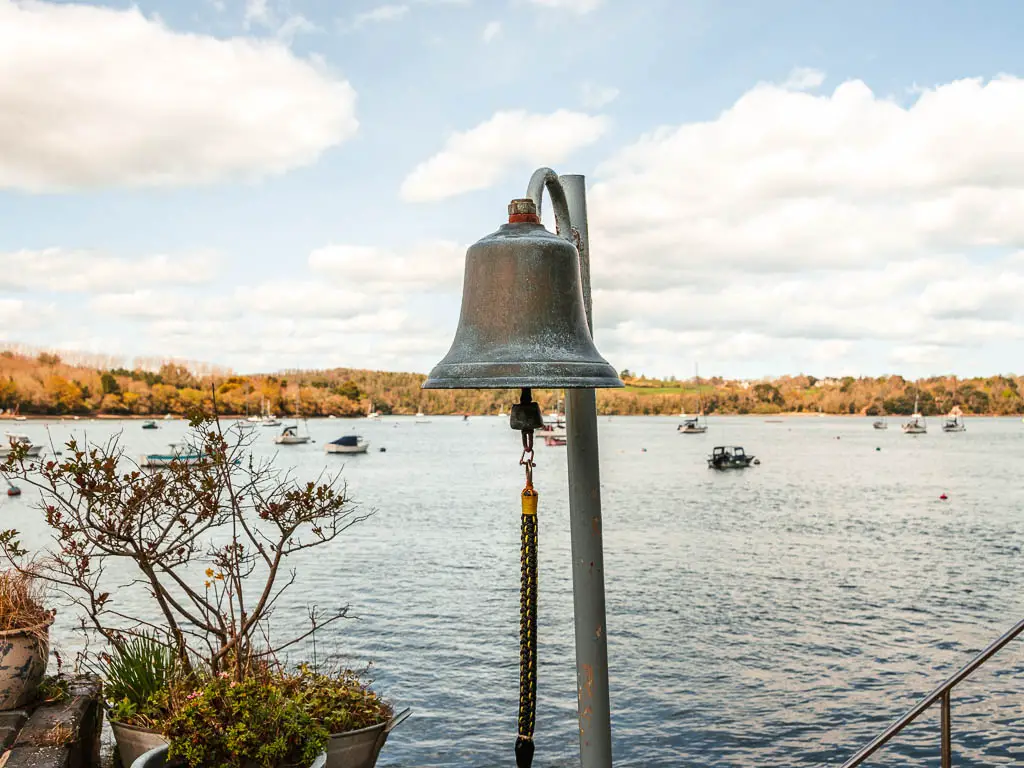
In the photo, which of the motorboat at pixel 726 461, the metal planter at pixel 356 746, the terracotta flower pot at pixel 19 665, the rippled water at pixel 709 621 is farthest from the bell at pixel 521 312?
the motorboat at pixel 726 461

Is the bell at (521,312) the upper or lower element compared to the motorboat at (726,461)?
upper

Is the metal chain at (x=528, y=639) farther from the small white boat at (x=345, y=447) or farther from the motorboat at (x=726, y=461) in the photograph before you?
the small white boat at (x=345, y=447)

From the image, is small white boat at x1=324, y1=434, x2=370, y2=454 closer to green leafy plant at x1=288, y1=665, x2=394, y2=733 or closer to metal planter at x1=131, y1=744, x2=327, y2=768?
green leafy plant at x1=288, y1=665, x2=394, y2=733

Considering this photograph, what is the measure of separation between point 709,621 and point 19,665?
20.1 metres

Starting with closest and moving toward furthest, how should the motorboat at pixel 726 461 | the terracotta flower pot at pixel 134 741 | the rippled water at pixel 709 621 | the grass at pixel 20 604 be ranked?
the terracotta flower pot at pixel 134 741 → the grass at pixel 20 604 → the rippled water at pixel 709 621 → the motorboat at pixel 726 461

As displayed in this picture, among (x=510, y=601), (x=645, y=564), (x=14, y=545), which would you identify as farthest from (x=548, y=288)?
(x=645, y=564)

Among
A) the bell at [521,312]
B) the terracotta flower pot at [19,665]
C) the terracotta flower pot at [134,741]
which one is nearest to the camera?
the bell at [521,312]

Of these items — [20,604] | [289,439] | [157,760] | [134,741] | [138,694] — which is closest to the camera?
[157,760]

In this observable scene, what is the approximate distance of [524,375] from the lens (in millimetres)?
2799

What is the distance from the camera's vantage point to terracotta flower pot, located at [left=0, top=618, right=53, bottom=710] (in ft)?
17.0

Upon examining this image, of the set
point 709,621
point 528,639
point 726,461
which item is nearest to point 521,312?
point 528,639

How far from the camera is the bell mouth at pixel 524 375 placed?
275 centimetres

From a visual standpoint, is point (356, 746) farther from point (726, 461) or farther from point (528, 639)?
point (726, 461)

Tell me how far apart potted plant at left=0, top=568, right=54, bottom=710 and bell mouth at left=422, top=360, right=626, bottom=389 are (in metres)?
3.66
